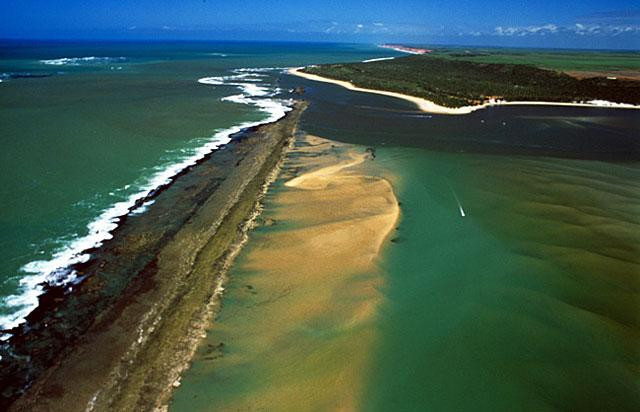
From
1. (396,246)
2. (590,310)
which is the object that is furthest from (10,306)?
(590,310)

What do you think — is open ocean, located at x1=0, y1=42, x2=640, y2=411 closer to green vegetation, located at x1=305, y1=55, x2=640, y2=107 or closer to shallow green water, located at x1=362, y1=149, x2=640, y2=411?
shallow green water, located at x1=362, y1=149, x2=640, y2=411

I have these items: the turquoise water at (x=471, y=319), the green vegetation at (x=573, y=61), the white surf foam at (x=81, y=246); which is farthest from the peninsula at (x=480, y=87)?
the white surf foam at (x=81, y=246)

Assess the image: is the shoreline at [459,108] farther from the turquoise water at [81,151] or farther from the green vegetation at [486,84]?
the turquoise water at [81,151]

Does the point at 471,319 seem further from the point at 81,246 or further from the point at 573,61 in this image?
the point at 573,61

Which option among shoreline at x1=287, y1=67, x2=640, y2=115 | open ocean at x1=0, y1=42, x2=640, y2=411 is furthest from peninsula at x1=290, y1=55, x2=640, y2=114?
open ocean at x1=0, y1=42, x2=640, y2=411

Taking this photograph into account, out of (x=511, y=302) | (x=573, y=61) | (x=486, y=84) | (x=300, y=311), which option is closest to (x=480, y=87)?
(x=486, y=84)

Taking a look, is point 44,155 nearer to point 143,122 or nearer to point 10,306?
point 143,122

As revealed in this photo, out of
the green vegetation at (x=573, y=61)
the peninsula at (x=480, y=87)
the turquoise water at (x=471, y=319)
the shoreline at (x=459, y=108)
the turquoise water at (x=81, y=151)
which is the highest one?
the green vegetation at (x=573, y=61)
